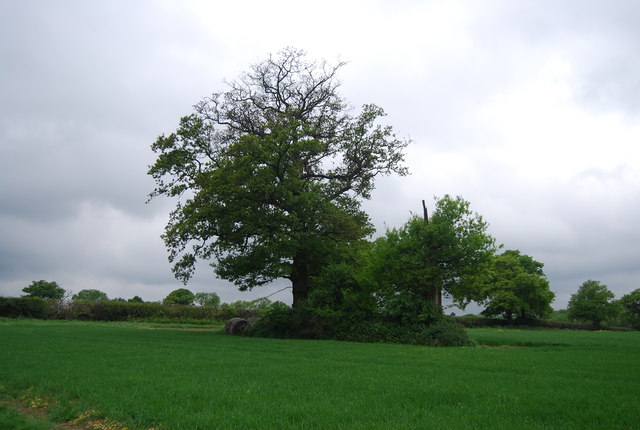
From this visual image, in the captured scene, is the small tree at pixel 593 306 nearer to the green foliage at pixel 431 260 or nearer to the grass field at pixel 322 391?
the green foliage at pixel 431 260

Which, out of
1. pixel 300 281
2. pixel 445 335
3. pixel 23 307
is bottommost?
pixel 445 335

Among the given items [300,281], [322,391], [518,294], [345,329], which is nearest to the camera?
[322,391]

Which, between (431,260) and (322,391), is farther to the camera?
(431,260)

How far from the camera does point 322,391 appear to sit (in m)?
8.37

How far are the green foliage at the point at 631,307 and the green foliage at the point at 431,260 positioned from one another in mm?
70969

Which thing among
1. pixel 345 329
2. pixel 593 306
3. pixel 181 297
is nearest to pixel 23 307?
pixel 345 329

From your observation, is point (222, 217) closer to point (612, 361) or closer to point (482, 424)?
point (612, 361)

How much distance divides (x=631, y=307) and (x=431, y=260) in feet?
248

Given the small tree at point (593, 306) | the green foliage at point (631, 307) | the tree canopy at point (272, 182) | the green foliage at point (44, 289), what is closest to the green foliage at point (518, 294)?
the small tree at point (593, 306)

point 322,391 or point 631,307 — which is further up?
point 631,307

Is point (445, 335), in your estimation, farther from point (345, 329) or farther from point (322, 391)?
point (322, 391)

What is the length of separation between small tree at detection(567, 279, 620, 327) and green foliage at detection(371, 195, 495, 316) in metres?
64.1

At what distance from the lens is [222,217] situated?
26.4m

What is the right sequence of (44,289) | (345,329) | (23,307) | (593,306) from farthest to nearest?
(44,289)
(593,306)
(23,307)
(345,329)
